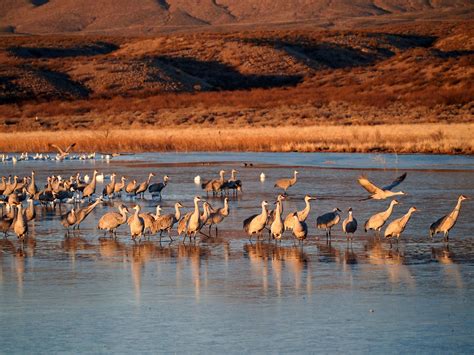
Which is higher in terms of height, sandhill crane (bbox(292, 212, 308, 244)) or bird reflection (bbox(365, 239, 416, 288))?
sandhill crane (bbox(292, 212, 308, 244))

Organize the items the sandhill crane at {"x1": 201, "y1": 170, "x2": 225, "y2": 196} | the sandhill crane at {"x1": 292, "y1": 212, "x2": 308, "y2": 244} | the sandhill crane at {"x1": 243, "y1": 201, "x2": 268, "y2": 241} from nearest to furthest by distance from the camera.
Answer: the sandhill crane at {"x1": 292, "y1": 212, "x2": 308, "y2": 244} < the sandhill crane at {"x1": 243, "y1": 201, "x2": 268, "y2": 241} < the sandhill crane at {"x1": 201, "y1": 170, "x2": 225, "y2": 196}

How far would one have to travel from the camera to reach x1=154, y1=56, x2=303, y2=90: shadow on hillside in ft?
234

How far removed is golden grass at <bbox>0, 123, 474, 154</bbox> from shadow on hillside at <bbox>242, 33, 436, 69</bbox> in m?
40.3

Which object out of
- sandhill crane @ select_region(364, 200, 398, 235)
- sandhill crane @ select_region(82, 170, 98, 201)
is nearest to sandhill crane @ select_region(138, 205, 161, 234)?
sandhill crane @ select_region(364, 200, 398, 235)

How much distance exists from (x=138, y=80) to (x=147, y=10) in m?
110

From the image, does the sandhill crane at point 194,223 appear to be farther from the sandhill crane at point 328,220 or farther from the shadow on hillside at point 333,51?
the shadow on hillside at point 333,51

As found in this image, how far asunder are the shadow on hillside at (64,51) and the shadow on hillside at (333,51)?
16.6 metres

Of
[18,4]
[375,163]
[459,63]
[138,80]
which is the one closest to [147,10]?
[18,4]

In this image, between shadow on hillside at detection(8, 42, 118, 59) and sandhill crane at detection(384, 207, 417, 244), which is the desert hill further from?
sandhill crane at detection(384, 207, 417, 244)

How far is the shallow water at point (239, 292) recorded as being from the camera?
8125mm

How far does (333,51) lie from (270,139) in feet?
172

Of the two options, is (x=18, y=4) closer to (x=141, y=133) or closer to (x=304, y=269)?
(x=141, y=133)

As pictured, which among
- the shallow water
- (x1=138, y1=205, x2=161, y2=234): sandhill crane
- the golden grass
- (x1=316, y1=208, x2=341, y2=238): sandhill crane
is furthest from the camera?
the golden grass

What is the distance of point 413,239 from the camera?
13.5 m
